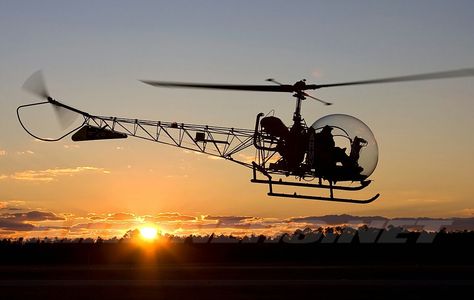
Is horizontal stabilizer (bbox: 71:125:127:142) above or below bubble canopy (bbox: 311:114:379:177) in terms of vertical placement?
above

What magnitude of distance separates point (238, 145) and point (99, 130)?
7997 millimetres

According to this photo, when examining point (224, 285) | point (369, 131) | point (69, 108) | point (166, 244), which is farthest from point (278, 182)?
point (166, 244)

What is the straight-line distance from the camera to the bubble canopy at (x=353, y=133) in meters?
30.9

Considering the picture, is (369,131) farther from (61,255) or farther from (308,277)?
(61,255)

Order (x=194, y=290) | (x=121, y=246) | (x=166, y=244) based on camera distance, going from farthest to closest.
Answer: (x=121, y=246) < (x=166, y=244) < (x=194, y=290)

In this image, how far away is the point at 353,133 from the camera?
30.9 m

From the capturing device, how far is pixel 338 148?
31016 millimetres

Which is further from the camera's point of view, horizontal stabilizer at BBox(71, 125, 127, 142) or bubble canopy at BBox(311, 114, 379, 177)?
horizontal stabilizer at BBox(71, 125, 127, 142)

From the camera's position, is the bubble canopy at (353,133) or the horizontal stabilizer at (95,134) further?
the horizontal stabilizer at (95,134)

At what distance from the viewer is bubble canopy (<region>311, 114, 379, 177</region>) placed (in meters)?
30.9

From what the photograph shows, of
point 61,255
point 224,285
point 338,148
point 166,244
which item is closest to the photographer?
point 224,285

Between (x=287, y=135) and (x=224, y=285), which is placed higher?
(x=287, y=135)

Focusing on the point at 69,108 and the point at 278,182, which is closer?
the point at 278,182

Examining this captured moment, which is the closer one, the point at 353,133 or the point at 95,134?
the point at 353,133
